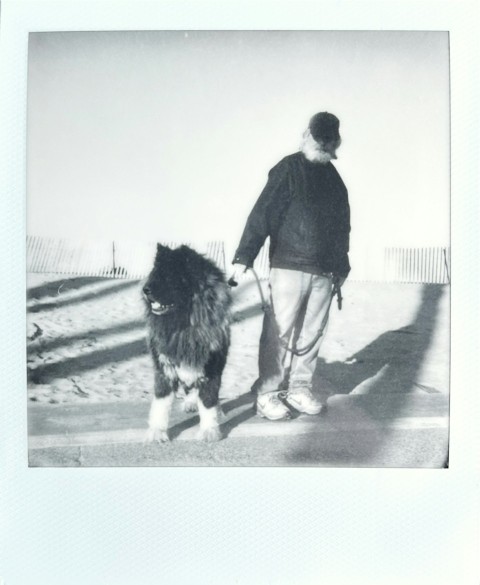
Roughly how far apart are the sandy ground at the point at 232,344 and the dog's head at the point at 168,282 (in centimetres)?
11

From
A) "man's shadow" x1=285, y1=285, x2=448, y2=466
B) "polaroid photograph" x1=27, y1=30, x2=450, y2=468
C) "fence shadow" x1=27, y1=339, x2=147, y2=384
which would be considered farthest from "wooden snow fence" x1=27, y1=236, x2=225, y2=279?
"man's shadow" x1=285, y1=285, x2=448, y2=466

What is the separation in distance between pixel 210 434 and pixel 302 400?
0.34 meters

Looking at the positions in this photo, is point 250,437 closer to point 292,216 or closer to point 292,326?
point 292,326

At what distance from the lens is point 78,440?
1.99 meters

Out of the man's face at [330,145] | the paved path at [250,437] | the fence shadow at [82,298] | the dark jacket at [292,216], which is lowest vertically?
the paved path at [250,437]

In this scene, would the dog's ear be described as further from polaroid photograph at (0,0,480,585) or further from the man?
the man

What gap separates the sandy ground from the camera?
1.99 meters

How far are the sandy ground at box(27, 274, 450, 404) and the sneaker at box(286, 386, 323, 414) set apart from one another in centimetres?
5

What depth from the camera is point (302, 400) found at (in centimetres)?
201

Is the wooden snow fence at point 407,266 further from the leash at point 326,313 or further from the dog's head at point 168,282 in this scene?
the dog's head at point 168,282

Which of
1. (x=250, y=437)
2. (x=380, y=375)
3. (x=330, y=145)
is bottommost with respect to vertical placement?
(x=250, y=437)

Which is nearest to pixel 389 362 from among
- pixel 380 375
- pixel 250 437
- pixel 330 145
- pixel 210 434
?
pixel 380 375

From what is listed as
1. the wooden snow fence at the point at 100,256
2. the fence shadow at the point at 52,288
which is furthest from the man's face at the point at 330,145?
the fence shadow at the point at 52,288

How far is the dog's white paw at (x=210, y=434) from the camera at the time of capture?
1963 mm
